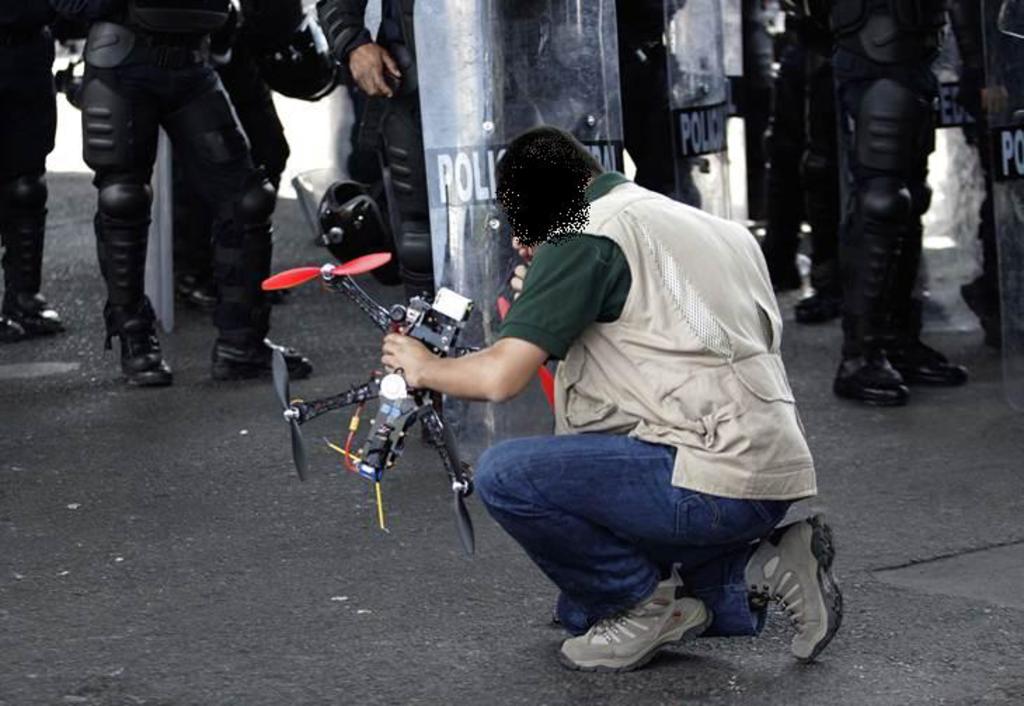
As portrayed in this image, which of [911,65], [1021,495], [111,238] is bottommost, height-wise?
[1021,495]

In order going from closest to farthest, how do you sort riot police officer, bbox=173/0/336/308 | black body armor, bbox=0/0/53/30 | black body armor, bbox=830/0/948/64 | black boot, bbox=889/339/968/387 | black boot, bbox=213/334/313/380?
black body armor, bbox=830/0/948/64 → black boot, bbox=889/339/968/387 → black boot, bbox=213/334/313/380 → black body armor, bbox=0/0/53/30 → riot police officer, bbox=173/0/336/308

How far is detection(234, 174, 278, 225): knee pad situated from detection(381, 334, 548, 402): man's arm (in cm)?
305

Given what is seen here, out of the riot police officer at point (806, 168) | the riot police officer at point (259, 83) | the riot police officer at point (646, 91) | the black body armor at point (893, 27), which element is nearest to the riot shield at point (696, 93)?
the riot police officer at point (646, 91)

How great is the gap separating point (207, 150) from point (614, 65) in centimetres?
158

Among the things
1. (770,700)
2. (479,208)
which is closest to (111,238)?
(479,208)

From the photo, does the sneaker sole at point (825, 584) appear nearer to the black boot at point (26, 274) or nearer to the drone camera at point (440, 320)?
the drone camera at point (440, 320)

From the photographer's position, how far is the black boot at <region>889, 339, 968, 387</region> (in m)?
7.14

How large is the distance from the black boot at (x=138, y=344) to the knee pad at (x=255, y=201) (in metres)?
0.47

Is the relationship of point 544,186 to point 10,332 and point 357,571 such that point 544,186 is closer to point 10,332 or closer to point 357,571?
point 357,571

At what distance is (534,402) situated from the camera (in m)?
6.23

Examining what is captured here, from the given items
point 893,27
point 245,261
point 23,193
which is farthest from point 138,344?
point 893,27

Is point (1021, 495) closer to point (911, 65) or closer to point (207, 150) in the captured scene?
point (911, 65)

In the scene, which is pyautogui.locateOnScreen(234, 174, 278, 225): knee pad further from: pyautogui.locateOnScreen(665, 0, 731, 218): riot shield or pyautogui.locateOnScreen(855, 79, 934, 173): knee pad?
pyautogui.locateOnScreen(855, 79, 934, 173): knee pad

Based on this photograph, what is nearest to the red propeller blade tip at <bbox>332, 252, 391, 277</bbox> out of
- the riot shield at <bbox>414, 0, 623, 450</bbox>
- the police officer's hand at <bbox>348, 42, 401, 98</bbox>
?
the riot shield at <bbox>414, 0, 623, 450</bbox>
